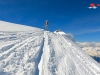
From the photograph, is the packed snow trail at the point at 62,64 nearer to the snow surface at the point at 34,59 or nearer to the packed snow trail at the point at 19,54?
the snow surface at the point at 34,59

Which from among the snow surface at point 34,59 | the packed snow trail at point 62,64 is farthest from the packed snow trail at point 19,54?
the packed snow trail at point 62,64

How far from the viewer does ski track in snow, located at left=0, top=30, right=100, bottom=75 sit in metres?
9.78

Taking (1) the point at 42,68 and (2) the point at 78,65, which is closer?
(1) the point at 42,68

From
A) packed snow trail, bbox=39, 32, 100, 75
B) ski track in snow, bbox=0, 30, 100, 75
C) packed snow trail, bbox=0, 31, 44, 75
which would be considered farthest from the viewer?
packed snow trail, bbox=39, 32, 100, 75

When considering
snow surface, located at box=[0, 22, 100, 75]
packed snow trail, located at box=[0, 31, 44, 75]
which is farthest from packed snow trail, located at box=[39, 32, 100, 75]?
packed snow trail, located at box=[0, 31, 44, 75]

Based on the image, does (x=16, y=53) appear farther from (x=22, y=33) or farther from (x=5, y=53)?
Result: (x=22, y=33)

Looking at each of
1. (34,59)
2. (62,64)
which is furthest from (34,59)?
(62,64)

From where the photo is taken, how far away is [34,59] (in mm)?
11312

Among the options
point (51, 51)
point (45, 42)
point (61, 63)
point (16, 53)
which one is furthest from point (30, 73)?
point (45, 42)

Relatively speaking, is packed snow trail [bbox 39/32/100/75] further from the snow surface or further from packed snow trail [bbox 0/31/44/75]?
packed snow trail [bbox 0/31/44/75]

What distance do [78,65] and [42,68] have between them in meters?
3.79

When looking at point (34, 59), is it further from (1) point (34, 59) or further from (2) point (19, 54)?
(2) point (19, 54)

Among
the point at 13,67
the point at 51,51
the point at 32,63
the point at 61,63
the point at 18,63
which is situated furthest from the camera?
the point at 51,51

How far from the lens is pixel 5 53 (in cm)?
1045
